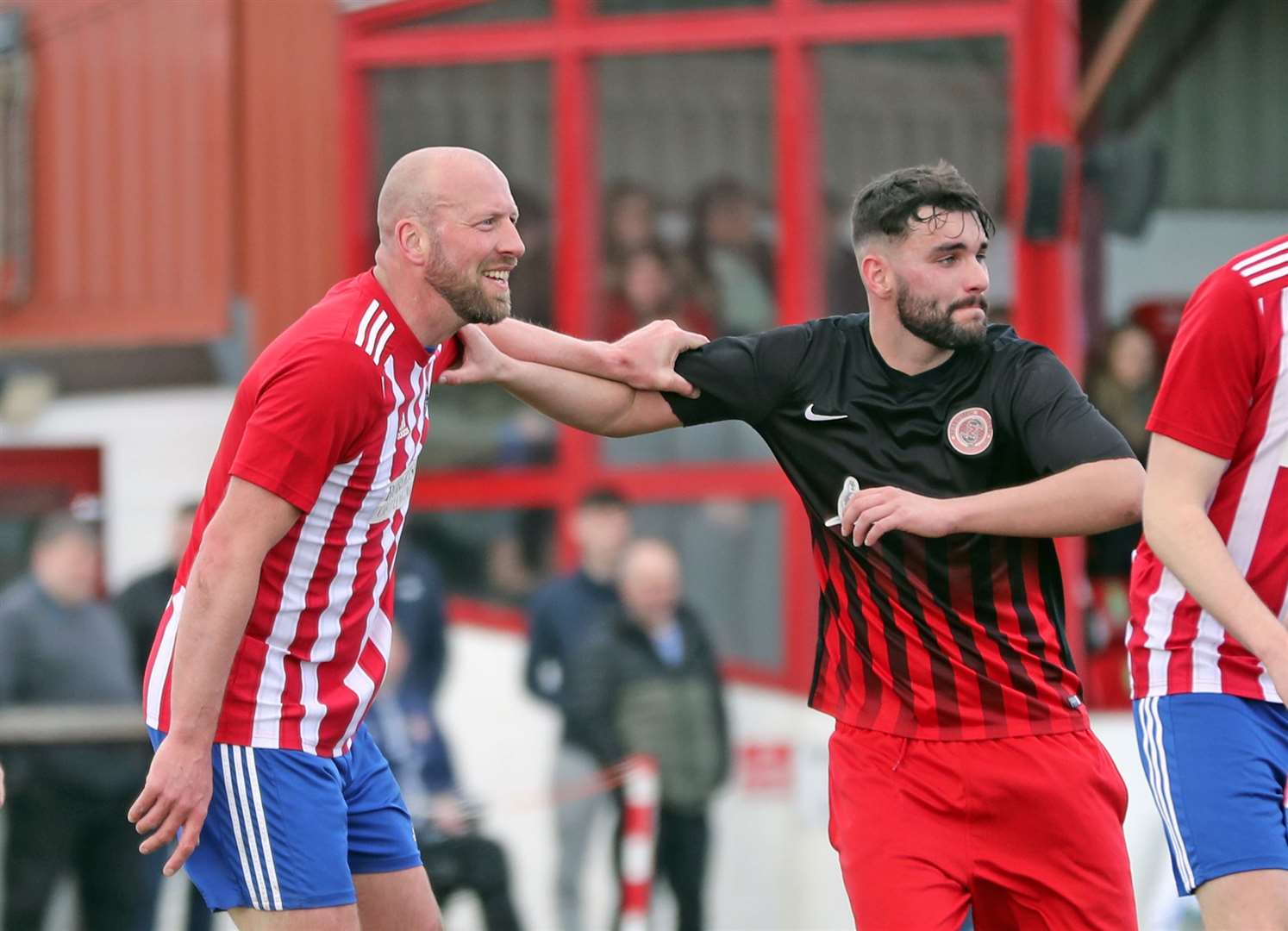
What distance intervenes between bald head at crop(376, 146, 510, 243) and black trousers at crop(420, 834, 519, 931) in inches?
145

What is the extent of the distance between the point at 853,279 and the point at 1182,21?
3.88 m

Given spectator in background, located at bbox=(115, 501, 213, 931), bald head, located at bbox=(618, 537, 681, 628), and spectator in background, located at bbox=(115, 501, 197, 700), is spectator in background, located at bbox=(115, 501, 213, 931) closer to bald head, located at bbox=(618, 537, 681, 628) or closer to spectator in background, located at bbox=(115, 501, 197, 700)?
spectator in background, located at bbox=(115, 501, 197, 700)

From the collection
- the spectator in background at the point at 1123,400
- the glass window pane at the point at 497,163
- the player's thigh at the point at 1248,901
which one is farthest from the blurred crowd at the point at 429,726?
the player's thigh at the point at 1248,901

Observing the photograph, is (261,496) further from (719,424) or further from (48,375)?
(48,375)

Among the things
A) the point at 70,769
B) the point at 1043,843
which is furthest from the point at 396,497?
the point at 70,769

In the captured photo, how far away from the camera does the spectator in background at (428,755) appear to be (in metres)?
7.16

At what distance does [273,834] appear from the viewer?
391 cm

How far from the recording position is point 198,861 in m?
4.02

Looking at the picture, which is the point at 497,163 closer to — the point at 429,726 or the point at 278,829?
the point at 429,726

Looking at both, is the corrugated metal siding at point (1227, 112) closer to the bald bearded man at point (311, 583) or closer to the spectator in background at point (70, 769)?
the spectator in background at point (70, 769)

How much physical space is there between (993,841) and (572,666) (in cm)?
370

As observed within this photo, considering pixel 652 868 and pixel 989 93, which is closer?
pixel 652 868

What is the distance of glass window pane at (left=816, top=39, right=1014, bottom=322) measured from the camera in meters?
8.89

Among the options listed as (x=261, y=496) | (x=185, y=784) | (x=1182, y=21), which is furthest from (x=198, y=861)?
(x=1182, y=21)
